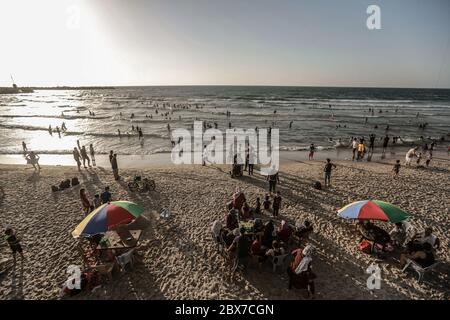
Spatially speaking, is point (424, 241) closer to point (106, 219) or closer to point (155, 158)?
point (106, 219)

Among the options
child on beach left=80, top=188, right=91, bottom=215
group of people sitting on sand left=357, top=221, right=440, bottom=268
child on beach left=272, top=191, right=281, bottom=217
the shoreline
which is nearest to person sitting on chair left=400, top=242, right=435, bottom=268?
group of people sitting on sand left=357, top=221, right=440, bottom=268

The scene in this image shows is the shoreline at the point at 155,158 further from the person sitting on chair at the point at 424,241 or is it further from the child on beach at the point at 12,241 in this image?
the person sitting on chair at the point at 424,241

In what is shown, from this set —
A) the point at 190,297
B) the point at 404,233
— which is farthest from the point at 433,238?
the point at 190,297

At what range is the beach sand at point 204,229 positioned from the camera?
680 centimetres

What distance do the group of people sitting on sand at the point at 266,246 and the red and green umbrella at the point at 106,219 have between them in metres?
2.76

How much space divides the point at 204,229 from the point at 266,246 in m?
2.84

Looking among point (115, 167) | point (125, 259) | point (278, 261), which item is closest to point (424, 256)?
point (278, 261)

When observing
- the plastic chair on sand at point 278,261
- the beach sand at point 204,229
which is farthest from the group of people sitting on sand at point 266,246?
the beach sand at point 204,229

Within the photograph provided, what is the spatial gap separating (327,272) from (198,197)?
6980 millimetres

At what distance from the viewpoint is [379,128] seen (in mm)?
38219

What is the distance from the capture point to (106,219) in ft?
23.8

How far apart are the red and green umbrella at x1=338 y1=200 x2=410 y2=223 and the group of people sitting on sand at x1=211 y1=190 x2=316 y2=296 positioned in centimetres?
143

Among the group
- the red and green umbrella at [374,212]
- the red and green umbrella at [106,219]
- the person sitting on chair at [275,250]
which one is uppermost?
the red and green umbrella at [106,219]

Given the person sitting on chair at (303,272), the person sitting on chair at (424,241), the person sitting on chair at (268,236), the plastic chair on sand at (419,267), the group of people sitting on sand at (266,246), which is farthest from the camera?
the person sitting on chair at (268,236)
